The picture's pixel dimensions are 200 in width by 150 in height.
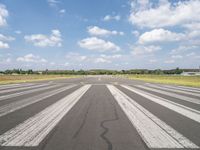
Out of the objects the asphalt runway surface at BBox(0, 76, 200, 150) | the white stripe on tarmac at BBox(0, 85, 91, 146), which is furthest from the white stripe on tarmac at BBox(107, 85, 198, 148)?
the white stripe on tarmac at BBox(0, 85, 91, 146)

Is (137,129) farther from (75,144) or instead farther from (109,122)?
(75,144)

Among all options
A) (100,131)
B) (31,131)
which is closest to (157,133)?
(100,131)

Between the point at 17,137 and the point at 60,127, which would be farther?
the point at 60,127

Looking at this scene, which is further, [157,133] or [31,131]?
[31,131]

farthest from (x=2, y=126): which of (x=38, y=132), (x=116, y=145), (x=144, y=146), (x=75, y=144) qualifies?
(x=144, y=146)

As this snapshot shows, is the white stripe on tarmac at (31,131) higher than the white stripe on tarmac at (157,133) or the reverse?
higher

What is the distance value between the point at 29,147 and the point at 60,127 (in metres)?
1.60

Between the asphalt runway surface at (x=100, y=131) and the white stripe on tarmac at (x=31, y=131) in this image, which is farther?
the white stripe on tarmac at (x=31, y=131)

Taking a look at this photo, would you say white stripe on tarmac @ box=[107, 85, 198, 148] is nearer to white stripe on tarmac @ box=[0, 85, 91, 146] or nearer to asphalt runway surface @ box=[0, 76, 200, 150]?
asphalt runway surface @ box=[0, 76, 200, 150]

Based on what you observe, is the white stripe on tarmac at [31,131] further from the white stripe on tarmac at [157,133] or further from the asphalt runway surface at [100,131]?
the white stripe on tarmac at [157,133]

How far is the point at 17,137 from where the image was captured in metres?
4.88

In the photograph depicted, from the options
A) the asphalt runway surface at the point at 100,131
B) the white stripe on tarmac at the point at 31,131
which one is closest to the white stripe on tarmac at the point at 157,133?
the asphalt runway surface at the point at 100,131

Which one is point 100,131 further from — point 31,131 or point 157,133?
point 31,131

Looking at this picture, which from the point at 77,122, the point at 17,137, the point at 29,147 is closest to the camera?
the point at 29,147
